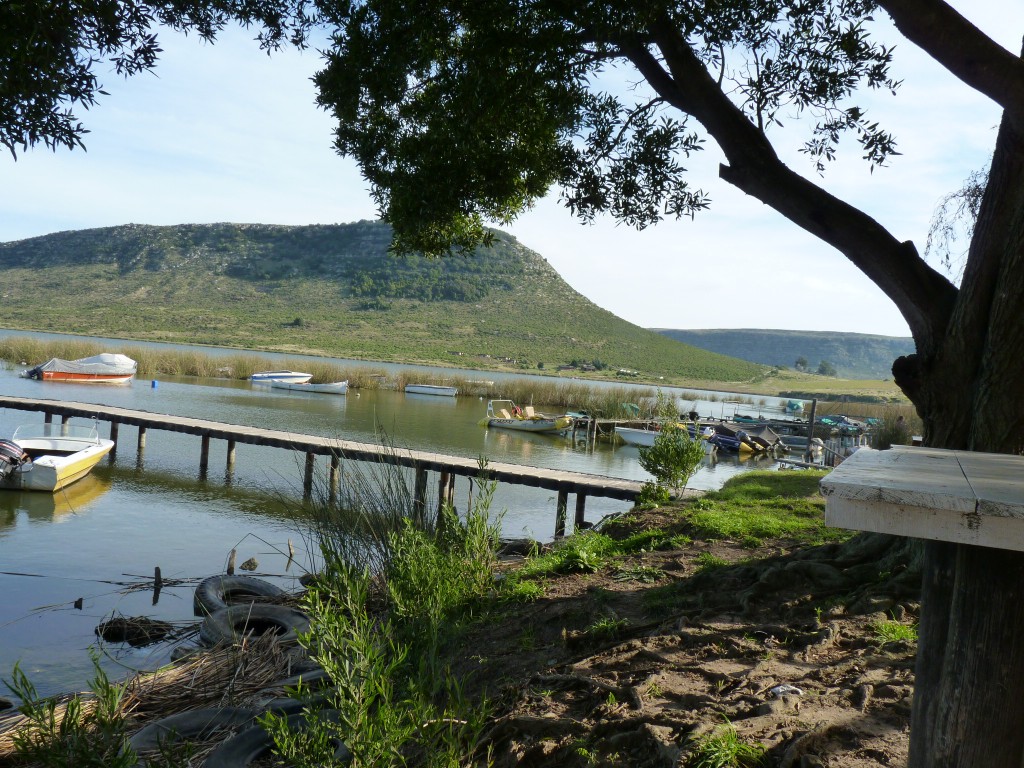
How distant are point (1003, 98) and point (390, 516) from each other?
580cm

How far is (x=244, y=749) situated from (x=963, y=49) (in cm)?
541

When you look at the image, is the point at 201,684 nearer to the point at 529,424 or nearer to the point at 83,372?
the point at 529,424

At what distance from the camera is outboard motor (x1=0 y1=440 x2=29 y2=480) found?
16.4m

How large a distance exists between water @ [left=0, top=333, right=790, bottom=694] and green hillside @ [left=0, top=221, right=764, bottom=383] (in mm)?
57806

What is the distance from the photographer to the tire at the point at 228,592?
9461mm

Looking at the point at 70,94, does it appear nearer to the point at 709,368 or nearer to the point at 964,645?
the point at 964,645

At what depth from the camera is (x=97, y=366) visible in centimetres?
4400

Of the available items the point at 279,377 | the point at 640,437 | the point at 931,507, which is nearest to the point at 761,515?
the point at 931,507

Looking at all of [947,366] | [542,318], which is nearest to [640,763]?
[947,366]

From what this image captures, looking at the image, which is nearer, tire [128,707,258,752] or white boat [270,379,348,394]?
tire [128,707,258,752]

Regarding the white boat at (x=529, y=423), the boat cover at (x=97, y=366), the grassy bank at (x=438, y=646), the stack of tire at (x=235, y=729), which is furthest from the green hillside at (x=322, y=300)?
the stack of tire at (x=235, y=729)

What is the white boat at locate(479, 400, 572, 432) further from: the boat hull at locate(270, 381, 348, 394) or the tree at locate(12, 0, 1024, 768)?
the tree at locate(12, 0, 1024, 768)

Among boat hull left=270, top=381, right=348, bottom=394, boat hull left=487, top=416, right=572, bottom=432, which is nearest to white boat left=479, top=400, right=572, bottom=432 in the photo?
boat hull left=487, top=416, right=572, bottom=432

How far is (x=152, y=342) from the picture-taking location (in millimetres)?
87188
